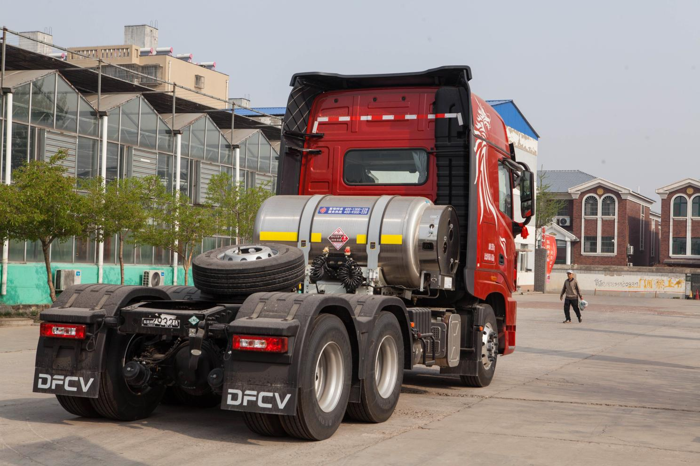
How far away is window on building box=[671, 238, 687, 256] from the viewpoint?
80250 mm

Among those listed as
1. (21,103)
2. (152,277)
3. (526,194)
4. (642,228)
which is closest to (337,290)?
(526,194)

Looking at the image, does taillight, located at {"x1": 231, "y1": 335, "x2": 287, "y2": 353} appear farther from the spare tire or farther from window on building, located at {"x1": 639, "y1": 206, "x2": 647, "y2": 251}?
window on building, located at {"x1": 639, "y1": 206, "x2": 647, "y2": 251}

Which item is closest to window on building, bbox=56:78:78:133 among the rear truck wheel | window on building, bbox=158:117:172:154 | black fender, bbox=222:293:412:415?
window on building, bbox=158:117:172:154

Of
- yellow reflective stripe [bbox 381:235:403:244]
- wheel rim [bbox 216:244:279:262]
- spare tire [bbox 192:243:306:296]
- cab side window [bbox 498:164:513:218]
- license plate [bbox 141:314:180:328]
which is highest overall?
cab side window [bbox 498:164:513:218]

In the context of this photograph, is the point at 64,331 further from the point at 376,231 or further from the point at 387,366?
the point at 376,231

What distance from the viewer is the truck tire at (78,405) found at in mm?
7977

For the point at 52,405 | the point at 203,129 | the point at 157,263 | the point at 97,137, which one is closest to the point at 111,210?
the point at 97,137

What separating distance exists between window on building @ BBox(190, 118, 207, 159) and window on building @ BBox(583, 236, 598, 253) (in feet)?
180

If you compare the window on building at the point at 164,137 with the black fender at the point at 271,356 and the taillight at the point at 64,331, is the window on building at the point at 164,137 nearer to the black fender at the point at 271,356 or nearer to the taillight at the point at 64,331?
the taillight at the point at 64,331

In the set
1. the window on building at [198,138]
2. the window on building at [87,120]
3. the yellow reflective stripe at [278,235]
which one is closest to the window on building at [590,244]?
the window on building at [198,138]

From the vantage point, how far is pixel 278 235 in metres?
9.77

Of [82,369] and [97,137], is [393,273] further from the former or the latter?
[97,137]

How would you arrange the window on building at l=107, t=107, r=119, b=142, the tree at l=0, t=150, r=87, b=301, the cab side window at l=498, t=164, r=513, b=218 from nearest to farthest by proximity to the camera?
the cab side window at l=498, t=164, r=513, b=218 → the tree at l=0, t=150, r=87, b=301 → the window on building at l=107, t=107, r=119, b=142

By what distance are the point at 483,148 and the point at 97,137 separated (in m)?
21.9
